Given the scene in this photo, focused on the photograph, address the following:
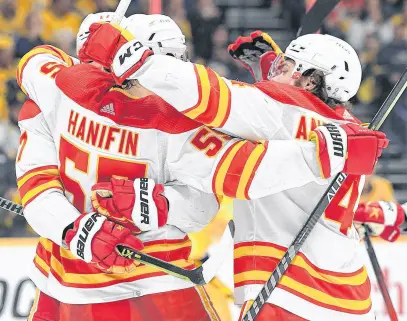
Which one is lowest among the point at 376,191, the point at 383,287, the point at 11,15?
the point at 376,191

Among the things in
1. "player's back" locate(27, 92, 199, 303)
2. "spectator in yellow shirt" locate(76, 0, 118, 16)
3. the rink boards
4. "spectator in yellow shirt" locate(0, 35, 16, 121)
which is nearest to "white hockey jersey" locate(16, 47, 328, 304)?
"player's back" locate(27, 92, 199, 303)

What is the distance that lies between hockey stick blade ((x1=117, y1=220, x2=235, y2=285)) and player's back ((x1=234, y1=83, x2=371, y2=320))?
66 mm

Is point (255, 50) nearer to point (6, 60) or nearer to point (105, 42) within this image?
point (105, 42)

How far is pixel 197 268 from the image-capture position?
2.46 meters

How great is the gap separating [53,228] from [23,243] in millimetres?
1866

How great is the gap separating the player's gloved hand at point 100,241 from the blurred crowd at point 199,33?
310 centimetres

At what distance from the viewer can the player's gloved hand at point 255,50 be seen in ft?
9.98

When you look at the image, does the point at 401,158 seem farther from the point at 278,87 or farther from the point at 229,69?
the point at 278,87

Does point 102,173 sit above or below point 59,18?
above

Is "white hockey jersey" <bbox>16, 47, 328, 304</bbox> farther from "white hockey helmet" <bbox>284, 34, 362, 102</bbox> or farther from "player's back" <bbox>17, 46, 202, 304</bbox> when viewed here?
"white hockey helmet" <bbox>284, 34, 362, 102</bbox>

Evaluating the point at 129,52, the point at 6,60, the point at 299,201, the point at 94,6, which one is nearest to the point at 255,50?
the point at 299,201

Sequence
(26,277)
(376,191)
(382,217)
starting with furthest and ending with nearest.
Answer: (376,191), (26,277), (382,217)

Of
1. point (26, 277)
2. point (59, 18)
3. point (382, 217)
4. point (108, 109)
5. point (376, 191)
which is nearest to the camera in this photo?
point (108, 109)

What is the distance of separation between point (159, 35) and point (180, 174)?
1.28 feet
